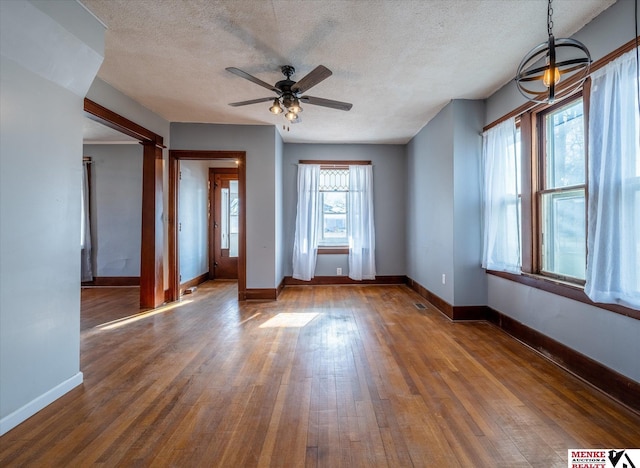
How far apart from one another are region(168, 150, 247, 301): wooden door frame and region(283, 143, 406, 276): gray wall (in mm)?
1205

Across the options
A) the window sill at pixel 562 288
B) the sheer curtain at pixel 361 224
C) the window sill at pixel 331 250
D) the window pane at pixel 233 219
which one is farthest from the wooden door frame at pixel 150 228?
the window sill at pixel 562 288

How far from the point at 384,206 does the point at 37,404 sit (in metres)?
5.00

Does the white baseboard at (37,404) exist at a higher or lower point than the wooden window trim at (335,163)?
lower

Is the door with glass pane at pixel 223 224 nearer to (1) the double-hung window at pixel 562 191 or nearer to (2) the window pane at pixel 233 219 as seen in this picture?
(2) the window pane at pixel 233 219

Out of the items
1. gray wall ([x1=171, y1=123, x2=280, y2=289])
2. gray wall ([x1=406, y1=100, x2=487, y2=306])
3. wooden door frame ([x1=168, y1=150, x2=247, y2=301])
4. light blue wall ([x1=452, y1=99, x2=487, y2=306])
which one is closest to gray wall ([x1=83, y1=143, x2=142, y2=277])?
wooden door frame ([x1=168, y1=150, x2=247, y2=301])

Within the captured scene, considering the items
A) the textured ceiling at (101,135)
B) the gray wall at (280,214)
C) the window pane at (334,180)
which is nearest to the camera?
the textured ceiling at (101,135)

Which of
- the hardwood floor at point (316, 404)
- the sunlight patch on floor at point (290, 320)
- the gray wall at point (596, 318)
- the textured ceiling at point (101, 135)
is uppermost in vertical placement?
the textured ceiling at point (101, 135)

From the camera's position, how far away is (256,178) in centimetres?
435

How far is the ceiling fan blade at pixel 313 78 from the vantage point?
2211 millimetres

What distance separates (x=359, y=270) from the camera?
527 cm

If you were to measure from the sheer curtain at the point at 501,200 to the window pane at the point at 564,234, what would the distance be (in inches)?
9.9

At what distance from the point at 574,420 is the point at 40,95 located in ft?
12.2

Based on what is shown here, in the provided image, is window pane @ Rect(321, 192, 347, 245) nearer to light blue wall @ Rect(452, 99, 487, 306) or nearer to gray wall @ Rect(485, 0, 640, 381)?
light blue wall @ Rect(452, 99, 487, 306)

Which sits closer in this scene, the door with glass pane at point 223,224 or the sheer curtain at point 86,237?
the sheer curtain at point 86,237
